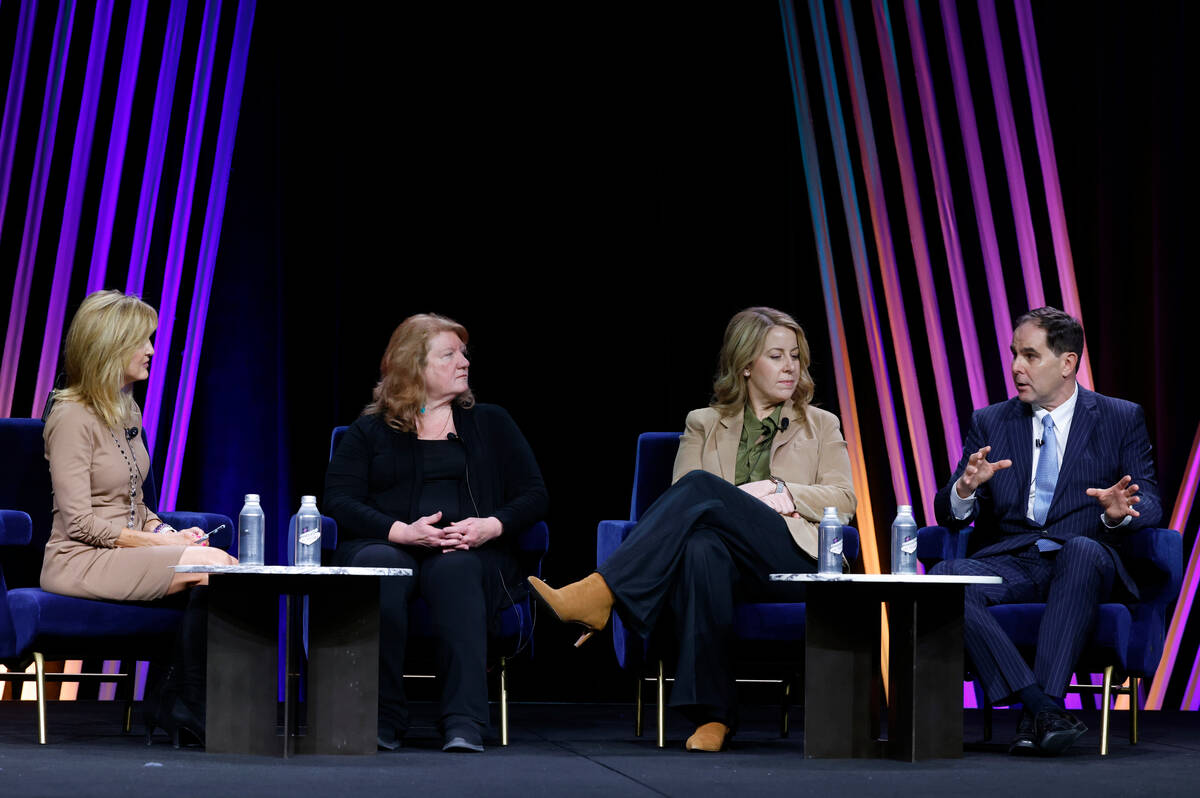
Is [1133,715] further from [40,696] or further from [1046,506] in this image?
[40,696]

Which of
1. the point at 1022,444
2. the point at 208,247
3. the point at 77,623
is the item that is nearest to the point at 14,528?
the point at 77,623

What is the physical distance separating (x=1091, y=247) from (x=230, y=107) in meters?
3.02

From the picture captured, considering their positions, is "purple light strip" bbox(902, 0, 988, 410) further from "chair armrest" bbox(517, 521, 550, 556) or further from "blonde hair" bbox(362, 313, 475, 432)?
"blonde hair" bbox(362, 313, 475, 432)

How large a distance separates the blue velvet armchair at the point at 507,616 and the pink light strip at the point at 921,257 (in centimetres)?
189

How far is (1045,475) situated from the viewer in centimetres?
397

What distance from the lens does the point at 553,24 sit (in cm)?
525

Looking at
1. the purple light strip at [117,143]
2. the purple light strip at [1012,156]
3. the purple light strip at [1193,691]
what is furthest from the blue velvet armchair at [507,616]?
the purple light strip at [1193,691]

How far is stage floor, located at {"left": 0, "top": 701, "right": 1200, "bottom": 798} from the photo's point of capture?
2686 mm

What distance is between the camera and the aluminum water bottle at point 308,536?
3350mm

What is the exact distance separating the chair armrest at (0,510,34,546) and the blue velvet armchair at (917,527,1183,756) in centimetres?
235

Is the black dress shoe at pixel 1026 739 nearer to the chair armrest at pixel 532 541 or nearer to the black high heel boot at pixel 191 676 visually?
the chair armrest at pixel 532 541

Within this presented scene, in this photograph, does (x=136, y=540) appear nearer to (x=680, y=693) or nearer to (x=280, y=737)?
(x=280, y=737)

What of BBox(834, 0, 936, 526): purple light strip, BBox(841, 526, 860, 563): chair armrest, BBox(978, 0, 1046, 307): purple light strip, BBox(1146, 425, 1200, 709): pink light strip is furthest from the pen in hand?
BBox(1146, 425, 1200, 709): pink light strip

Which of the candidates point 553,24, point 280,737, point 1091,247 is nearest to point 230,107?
point 553,24
